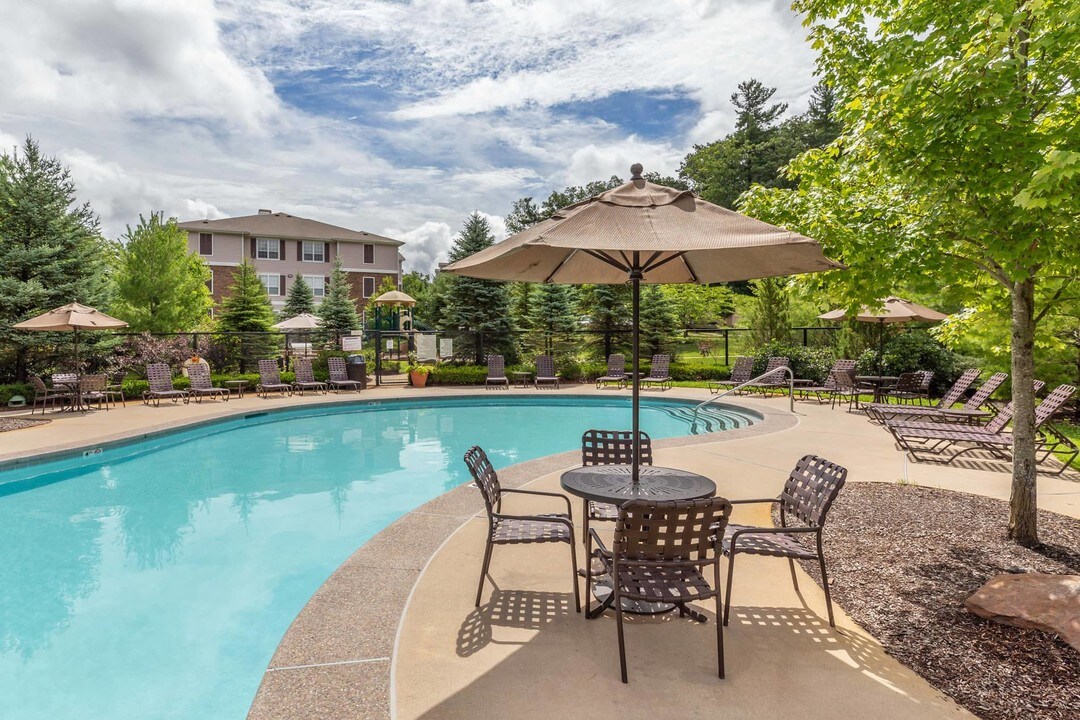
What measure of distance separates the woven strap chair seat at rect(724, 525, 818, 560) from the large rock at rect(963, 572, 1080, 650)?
931 millimetres

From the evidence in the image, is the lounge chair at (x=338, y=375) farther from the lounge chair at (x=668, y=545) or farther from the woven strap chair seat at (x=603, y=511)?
the lounge chair at (x=668, y=545)

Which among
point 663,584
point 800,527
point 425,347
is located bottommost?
point 663,584

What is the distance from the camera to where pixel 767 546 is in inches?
128

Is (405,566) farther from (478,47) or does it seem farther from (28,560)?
(478,47)

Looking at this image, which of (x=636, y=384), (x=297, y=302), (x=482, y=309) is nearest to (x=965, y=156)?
(x=636, y=384)

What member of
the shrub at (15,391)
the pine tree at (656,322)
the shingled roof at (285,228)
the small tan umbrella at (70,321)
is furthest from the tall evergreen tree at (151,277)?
the shingled roof at (285,228)

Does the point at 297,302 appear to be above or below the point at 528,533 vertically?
above

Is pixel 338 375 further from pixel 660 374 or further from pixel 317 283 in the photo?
pixel 317 283

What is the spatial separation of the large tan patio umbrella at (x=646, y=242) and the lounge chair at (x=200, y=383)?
1321cm

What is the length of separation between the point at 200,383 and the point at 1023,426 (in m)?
16.2

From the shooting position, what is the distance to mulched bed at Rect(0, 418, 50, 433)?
10516mm

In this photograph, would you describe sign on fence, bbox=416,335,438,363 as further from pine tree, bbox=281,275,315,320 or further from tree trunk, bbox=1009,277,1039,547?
tree trunk, bbox=1009,277,1039,547

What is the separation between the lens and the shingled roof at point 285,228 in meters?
36.5

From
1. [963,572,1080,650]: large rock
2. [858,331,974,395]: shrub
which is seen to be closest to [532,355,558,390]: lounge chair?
[858,331,974,395]: shrub
